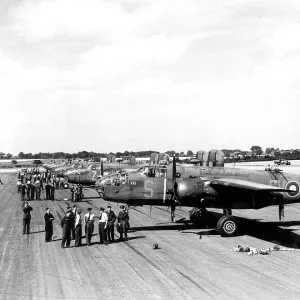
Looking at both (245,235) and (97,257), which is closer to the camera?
(97,257)

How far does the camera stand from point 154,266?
15.3 m

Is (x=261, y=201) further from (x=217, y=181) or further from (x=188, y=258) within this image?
(x=188, y=258)

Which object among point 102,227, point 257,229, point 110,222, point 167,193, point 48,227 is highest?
point 167,193

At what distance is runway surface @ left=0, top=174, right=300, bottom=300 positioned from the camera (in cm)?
1223

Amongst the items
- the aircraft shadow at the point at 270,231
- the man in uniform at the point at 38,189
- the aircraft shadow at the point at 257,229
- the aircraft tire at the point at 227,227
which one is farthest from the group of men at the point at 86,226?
the man in uniform at the point at 38,189

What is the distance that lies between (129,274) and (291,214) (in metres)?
21.7

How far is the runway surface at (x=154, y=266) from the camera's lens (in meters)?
12.2

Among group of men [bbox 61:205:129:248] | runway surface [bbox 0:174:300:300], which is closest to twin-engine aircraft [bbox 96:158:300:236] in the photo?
runway surface [bbox 0:174:300:300]

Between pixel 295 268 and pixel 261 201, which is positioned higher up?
pixel 261 201

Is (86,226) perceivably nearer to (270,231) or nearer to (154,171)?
(154,171)

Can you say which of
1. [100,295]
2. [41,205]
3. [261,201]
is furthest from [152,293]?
[41,205]

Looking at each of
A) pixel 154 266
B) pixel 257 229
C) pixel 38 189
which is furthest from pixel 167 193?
pixel 38 189

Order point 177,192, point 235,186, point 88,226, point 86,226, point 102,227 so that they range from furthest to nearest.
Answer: point 177,192
point 235,186
point 102,227
point 86,226
point 88,226

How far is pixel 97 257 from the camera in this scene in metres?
16.7
